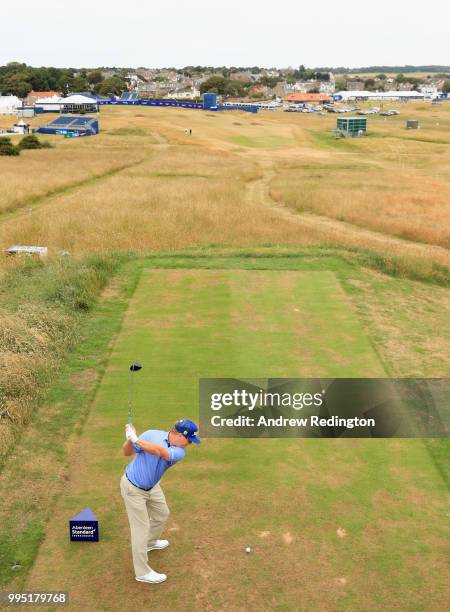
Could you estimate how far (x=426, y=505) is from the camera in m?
10.2

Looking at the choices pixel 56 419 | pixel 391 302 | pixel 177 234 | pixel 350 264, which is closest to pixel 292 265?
pixel 350 264

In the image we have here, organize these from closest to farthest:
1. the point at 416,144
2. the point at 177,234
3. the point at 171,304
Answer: the point at 171,304, the point at 177,234, the point at 416,144

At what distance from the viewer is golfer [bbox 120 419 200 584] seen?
806 centimetres

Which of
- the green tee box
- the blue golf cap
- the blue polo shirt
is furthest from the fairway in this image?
the green tee box

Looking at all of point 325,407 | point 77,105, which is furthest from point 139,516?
point 77,105

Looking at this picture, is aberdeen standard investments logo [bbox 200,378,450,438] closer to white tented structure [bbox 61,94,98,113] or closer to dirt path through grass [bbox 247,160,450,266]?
dirt path through grass [bbox 247,160,450,266]

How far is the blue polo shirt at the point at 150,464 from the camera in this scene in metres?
8.15

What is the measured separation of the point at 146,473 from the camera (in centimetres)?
821

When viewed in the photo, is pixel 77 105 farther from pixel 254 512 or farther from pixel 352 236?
pixel 254 512

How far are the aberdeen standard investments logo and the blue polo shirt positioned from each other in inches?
161

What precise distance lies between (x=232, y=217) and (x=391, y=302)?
14937mm

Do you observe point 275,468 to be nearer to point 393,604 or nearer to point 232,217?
point 393,604

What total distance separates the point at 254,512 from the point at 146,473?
2.52 metres

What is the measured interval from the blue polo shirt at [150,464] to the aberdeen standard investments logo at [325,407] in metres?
4.10
